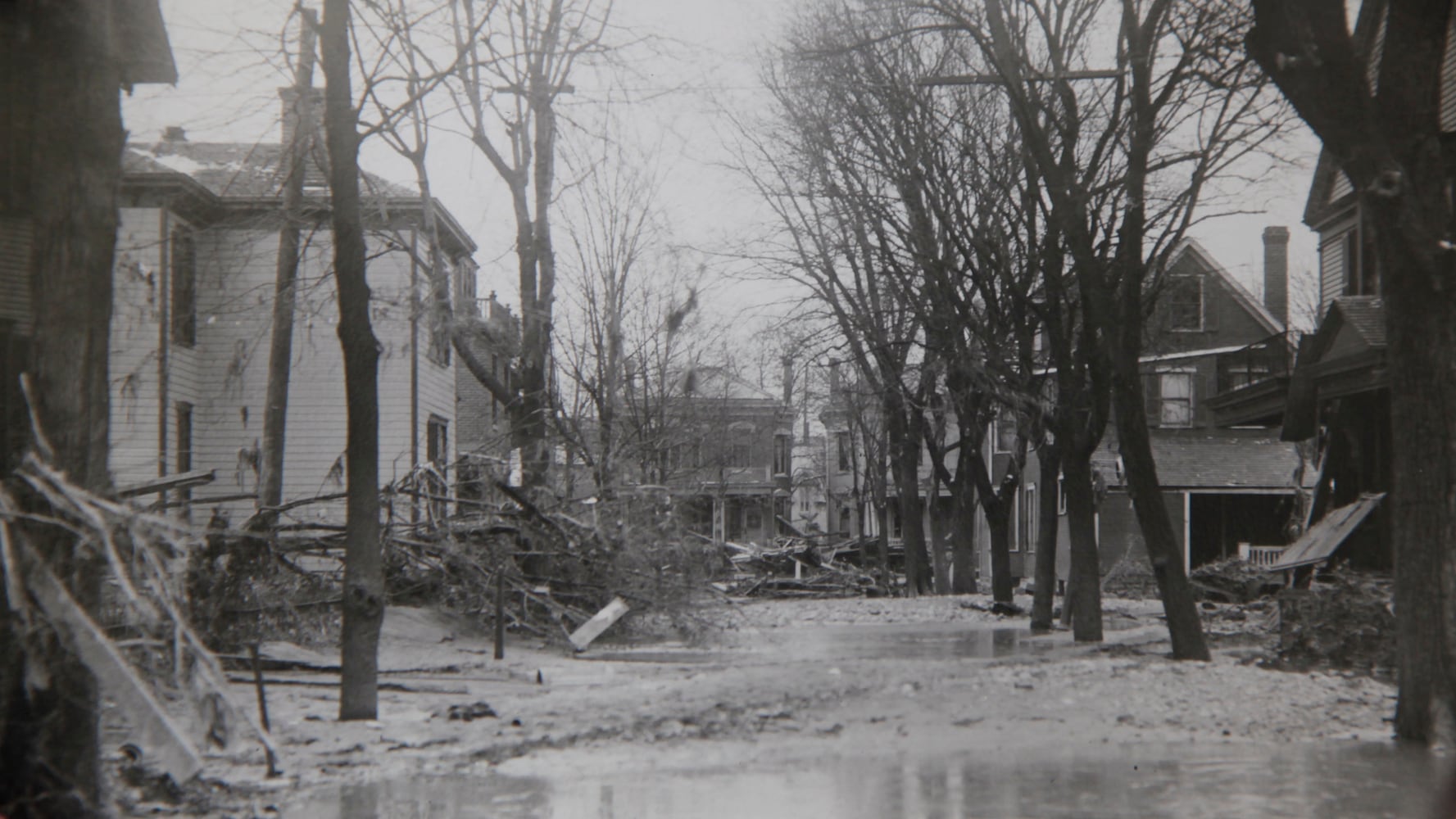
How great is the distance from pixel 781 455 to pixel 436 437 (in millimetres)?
42589

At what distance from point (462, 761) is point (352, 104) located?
501 cm

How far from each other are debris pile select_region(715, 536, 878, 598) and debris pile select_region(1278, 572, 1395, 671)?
76.9 feet

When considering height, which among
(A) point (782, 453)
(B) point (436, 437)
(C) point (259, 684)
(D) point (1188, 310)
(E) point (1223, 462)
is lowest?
(C) point (259, 684)

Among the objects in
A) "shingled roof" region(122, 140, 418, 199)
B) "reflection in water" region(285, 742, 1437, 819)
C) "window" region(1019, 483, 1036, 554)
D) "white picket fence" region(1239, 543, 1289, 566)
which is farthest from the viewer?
"window" region(1019, 483, 1036, 554)

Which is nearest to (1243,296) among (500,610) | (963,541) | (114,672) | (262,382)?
(963,541)

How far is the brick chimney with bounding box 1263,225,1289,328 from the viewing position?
44.5 meters

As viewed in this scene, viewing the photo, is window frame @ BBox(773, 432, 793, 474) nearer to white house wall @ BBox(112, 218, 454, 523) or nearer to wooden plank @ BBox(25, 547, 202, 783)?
white house wall @ BBox(112, 218, 454, 523)

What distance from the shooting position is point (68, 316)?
21.0 ft

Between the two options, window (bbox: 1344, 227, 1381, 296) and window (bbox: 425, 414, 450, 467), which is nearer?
window (bbox: 1344, 227, 1381, 296)

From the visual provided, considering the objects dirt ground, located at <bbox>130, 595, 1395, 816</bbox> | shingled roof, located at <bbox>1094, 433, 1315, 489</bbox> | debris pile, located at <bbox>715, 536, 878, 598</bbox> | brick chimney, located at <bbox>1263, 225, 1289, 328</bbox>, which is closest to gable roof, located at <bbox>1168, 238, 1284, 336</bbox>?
brick chimney, located at <bbox>1263, 225, 1289, 328</bbox>

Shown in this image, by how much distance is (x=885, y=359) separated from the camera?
2881 cm

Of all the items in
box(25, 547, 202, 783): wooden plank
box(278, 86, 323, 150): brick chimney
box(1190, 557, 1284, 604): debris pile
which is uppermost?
box(278, 86, 323, 150): brick chimney

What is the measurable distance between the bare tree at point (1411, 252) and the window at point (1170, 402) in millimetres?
34151

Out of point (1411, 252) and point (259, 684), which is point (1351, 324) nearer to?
point (1411, 252)
